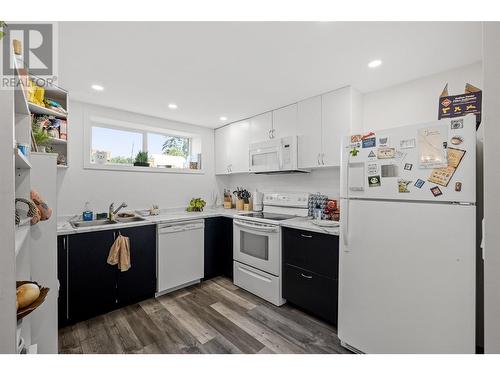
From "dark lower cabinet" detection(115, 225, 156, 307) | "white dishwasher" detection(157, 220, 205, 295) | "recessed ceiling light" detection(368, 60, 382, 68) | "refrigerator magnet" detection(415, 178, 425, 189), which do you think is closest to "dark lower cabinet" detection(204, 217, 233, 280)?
"white dishwasher" detection(157, 220, 205, 295)

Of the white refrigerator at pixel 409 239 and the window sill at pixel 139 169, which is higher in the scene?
the window sill at pixel 139 169

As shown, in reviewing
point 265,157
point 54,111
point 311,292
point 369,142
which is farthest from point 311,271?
point 54,111

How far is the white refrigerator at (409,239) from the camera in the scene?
1.21 m

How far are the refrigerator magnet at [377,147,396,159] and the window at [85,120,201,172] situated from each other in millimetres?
2652

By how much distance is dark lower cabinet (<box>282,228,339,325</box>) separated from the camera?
186 cm

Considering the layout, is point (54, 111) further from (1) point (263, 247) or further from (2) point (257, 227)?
(1) point (263, 247)

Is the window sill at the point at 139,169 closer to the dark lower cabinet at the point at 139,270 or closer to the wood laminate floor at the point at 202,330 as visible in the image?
the dark lower cabinet at the point at 139,270

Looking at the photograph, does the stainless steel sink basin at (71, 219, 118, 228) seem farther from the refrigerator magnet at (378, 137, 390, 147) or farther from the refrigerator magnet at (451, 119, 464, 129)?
the refrigerator magnet at (451, 119, 464, 129)

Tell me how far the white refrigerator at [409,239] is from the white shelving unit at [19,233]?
1788 mm

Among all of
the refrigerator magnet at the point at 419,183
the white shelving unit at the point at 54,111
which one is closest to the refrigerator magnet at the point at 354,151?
the refrigerator magnet at the point at 419,183

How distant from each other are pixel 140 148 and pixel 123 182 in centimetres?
57
